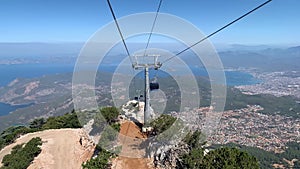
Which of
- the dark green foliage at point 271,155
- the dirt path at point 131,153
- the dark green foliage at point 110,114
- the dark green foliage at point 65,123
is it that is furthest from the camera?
the dark green foliage at point 271,155

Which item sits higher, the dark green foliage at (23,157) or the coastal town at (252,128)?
the dark green foliage at (23,157)

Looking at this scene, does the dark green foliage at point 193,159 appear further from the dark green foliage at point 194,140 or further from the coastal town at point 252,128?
the coastal town at point 252,128

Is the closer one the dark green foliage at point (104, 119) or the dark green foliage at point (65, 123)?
the dark green foliage at point (104, 119)

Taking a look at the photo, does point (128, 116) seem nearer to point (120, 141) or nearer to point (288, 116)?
point (120, 141)

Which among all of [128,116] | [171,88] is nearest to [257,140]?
[171,88]

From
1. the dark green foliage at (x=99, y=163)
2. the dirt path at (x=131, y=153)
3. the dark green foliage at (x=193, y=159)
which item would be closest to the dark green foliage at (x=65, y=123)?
the dirt path at (x=131, y=153)

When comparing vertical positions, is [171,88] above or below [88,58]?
below
